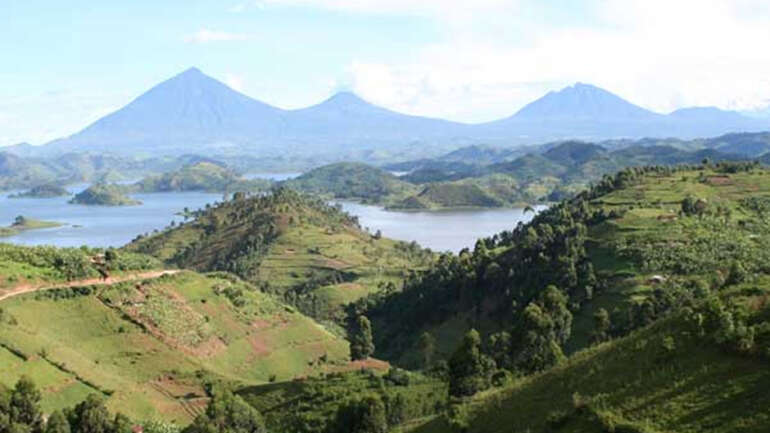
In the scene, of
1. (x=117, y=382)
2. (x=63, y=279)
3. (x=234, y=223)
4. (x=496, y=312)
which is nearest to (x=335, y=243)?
(x=234, y=223)

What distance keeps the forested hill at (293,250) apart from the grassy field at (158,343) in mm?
24374

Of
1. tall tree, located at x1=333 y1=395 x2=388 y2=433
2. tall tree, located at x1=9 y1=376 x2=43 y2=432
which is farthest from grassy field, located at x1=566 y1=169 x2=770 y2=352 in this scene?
tall tree, located at x1=9 y1=376 x2=43 y2=432

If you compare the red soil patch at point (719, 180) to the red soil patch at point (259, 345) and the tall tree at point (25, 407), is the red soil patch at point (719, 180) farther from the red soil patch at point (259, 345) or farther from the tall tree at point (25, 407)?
the tall tree at point (25, 407)

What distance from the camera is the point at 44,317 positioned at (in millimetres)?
56125

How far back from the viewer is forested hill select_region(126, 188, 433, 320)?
367 feet

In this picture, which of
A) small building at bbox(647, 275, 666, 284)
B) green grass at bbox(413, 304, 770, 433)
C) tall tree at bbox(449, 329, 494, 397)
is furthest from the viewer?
small building at bbox(647, 275, 666, 284)

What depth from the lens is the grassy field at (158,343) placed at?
161 feet

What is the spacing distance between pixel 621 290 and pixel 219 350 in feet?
117

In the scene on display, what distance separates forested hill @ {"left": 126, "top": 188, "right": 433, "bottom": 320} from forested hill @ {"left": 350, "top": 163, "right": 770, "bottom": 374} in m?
12.6

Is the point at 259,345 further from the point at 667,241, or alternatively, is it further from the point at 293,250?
the point at 293,250

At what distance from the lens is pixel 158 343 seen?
58594 mm

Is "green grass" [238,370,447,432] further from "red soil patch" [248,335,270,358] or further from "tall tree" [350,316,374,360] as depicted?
"red soil patch" [248,335,270,358]

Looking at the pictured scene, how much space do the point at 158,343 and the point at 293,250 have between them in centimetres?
7465

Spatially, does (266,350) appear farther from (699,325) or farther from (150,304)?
(699,325)
